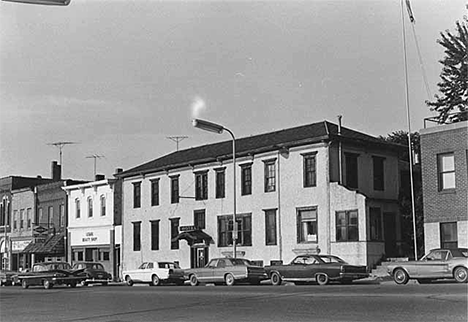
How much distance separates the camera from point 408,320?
14.5 m

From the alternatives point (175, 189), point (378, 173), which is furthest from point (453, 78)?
point (175, 189)

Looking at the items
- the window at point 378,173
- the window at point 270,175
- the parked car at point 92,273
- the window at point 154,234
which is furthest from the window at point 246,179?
the parked car at point 92,273

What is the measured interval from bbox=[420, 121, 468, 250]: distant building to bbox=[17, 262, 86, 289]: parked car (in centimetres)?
1774

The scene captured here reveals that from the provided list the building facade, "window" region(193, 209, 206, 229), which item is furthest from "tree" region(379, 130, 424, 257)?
the building facade

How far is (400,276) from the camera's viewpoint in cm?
2892

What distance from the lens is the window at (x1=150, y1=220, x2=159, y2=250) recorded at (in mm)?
53094

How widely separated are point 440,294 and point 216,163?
28.8 meters

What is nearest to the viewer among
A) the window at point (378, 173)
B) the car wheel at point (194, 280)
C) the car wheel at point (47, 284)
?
the car wheel at point (194, 280)

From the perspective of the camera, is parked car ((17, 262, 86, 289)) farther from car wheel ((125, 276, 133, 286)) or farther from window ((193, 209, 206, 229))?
window ((193, 209, 206, 229))

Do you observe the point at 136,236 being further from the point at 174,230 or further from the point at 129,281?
the point at 129,281

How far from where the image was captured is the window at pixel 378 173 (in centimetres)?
4381

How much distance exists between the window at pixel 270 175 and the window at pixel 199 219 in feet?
20.2

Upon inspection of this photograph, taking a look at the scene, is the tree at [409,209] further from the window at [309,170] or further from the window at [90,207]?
the window at [90,207]

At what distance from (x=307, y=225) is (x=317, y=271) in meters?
11.1
